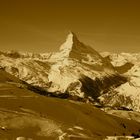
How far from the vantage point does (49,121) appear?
8431 cm

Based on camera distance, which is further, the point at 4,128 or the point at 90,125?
the point at 90,125

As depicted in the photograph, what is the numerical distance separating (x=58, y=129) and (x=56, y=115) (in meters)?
28.0

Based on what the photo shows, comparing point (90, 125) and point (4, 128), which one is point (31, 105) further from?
point (4, 128)

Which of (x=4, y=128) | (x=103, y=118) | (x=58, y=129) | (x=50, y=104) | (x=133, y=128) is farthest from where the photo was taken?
(x=133, y=128)

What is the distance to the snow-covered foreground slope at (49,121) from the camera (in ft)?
241

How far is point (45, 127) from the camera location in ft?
259

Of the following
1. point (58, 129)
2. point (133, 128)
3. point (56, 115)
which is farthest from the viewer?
point (133, 128)

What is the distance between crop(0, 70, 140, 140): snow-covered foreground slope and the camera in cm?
7344

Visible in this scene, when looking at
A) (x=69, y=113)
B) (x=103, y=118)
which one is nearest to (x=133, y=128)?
(x=103, y=118)

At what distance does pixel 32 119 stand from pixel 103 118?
160 ft

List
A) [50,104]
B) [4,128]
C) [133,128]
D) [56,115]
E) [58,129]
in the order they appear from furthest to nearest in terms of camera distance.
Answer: [133,128]
[50,104]
[56,115]
[58,129]
[4,128]

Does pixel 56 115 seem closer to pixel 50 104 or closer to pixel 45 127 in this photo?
pixel 50 104

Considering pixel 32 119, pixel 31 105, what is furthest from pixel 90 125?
pixel 32 119

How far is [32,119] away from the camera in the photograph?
273 feet
